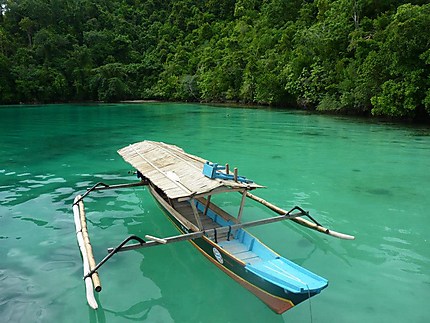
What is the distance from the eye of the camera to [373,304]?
17.6ft

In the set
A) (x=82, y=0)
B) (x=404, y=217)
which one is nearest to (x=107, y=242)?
(x=404, y=217)

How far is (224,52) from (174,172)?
49101 mm

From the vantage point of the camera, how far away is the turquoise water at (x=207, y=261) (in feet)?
17.6

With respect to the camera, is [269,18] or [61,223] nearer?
[61,223]

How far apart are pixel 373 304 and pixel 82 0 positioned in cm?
7636

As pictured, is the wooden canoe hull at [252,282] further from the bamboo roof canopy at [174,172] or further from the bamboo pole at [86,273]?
the bamboo pole at [86,273]

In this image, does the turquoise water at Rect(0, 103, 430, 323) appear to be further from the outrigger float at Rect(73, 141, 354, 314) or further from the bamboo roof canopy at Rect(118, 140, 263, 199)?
the bamboo roof canopy at Rect(118, 140, 263, 199)

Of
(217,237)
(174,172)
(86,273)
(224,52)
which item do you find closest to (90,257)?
(86,273)

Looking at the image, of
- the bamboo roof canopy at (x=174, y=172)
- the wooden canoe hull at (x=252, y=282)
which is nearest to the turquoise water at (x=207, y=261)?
the wooden canoe hull at (x=252, y=282)

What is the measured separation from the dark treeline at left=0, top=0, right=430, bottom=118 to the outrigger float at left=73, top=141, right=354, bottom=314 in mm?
19698

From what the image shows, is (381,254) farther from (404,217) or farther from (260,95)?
(260,95)

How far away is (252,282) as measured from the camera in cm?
494

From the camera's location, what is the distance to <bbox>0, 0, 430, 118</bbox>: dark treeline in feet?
80.0

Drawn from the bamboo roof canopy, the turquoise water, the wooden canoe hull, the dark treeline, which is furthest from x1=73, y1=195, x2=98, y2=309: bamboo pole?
the dark treeline
